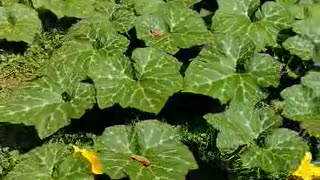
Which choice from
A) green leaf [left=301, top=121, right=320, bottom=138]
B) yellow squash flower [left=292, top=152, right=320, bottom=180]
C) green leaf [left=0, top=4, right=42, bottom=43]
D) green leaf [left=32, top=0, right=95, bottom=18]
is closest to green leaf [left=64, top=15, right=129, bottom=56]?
green leaf [left=32, top=0, right=95, bottom=18]

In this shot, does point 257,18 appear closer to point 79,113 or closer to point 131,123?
point 131,123

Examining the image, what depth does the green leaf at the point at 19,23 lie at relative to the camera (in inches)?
184

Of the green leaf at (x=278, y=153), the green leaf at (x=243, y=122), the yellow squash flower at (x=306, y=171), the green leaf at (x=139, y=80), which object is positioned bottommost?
the yellow squash flower at (x=306, y=171)

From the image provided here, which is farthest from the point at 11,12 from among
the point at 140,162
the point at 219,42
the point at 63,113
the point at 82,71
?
the point at 140,162

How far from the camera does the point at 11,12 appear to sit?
4855 mm

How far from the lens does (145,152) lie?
3471mm

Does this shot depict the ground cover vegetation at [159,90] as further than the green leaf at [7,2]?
No

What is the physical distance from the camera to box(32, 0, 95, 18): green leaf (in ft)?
16.1

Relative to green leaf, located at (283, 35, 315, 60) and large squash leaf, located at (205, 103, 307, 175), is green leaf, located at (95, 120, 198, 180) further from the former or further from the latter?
green leaf, located at (283, 35, 315, 60)

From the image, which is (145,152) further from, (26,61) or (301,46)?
(26,61)

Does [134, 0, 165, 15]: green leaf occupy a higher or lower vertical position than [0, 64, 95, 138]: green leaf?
higher

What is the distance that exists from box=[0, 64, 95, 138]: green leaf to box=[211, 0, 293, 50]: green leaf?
120 cm

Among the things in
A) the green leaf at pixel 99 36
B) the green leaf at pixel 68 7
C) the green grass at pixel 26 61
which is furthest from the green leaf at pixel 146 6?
the green grass at pixel 26 61

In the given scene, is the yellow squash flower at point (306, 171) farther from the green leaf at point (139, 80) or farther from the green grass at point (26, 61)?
the green grass at point (26, 61)
